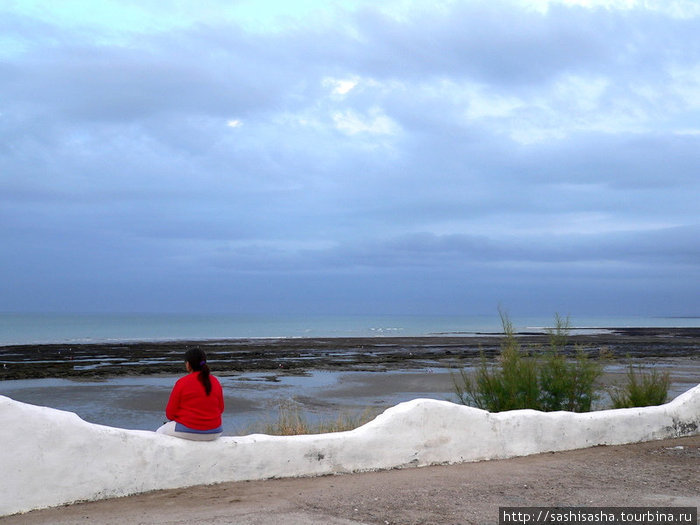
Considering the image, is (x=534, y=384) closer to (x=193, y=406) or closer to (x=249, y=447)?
(x=249, y=447)

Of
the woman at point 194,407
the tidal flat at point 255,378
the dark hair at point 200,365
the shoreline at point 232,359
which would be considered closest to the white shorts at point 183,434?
the woman at point 194,407

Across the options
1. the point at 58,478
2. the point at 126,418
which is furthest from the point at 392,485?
the point at 126,418

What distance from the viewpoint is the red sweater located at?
645 centimetres

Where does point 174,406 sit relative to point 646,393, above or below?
above

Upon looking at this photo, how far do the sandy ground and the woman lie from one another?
0.48 metres

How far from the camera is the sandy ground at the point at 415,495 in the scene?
5.58m

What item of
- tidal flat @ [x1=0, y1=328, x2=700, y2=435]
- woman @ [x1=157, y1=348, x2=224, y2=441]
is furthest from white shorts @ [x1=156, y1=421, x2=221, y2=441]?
tidal flat @ [x1=0, y1=328, x2=700, y2=435]

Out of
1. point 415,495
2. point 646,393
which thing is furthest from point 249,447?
point 646,393

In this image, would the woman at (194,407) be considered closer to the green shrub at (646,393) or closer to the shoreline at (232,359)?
the green shrub at (646,393)

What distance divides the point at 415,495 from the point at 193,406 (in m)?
2.03

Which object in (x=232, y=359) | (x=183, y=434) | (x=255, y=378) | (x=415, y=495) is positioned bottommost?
(x=255, y=378)

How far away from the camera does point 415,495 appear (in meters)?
6.31

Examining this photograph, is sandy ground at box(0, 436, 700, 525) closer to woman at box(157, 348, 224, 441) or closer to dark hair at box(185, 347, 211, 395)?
woman at box(157, 348, 224, 441)

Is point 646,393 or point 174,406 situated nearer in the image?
point 174,406
